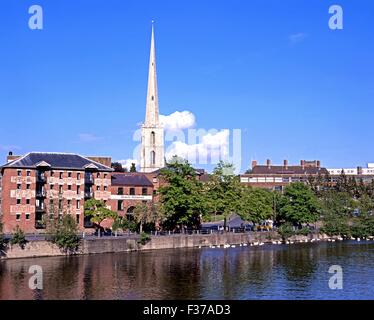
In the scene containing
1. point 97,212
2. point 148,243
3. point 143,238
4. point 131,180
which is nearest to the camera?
A: point 143,238

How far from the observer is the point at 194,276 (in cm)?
6544

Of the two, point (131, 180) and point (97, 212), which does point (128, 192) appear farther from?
point (97, 212)

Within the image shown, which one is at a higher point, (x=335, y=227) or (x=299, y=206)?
(x=299, y=206)

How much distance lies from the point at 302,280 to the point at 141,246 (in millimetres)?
34797

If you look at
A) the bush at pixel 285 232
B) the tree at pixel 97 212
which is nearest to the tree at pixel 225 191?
the bush at pixel 285 232

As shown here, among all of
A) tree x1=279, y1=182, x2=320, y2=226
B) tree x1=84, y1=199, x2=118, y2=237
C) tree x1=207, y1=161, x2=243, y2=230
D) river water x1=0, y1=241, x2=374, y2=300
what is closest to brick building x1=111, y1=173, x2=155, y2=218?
tree x1=84, y1=199, x2=118, y2=237

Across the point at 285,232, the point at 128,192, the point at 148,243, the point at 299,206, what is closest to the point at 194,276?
the point at 148,243

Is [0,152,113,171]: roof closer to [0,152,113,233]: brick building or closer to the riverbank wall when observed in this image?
[0,152,113,233]: brick building

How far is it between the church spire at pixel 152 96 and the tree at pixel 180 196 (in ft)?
191

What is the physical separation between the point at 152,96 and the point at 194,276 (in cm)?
10538

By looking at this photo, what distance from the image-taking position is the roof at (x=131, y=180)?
112088 millimetres
